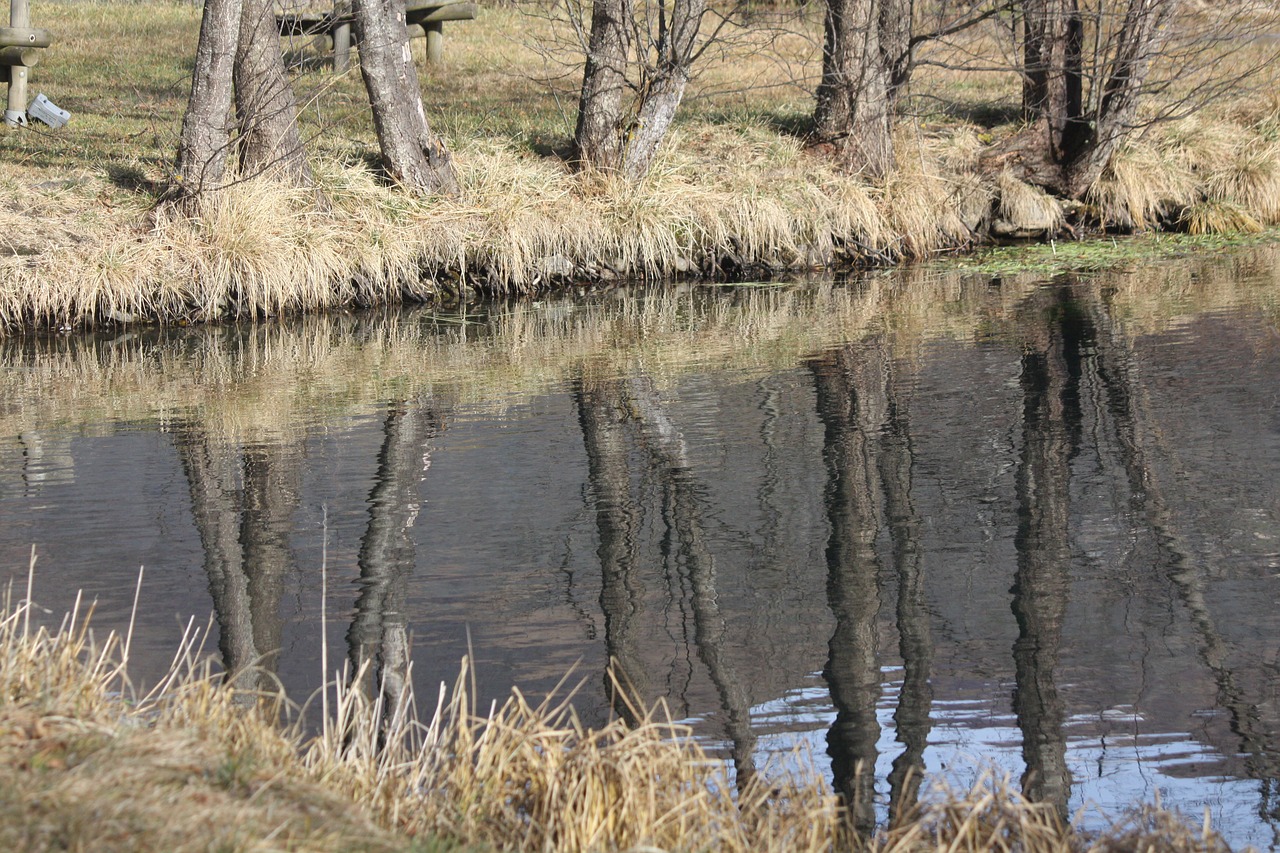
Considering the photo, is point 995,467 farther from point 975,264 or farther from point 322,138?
point 322,138

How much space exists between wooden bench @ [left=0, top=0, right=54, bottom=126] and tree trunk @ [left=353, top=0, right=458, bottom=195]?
177 inches

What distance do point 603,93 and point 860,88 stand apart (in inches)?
125

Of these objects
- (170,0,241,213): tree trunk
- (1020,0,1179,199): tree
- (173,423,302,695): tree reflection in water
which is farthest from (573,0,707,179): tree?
(173,423,302,695): tree reflection in water

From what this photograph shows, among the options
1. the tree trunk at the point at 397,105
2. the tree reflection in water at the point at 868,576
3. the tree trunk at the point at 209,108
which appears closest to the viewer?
the tree reflection in water at the point at 868,576

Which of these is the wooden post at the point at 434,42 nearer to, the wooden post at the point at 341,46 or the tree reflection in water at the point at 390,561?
the wooden post at the point at 341,46

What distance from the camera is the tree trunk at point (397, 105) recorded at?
15.6 meters

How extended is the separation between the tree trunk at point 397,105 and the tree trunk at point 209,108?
1.60 meters

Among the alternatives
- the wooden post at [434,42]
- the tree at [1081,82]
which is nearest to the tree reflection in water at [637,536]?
the tree at [1081,82]

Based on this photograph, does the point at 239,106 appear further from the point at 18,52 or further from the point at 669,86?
the point at 669,86

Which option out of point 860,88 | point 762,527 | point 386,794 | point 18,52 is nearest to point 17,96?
point 18,52

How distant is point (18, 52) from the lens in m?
17.2

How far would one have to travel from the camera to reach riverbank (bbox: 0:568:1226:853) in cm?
307

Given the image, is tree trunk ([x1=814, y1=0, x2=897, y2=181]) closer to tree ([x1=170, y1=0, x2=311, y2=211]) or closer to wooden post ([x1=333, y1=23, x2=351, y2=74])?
tree ([x1=170, y1=0, x2=311, y2=211])

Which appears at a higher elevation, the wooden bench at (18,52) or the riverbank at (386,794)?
the wooden bench at (18,52)
